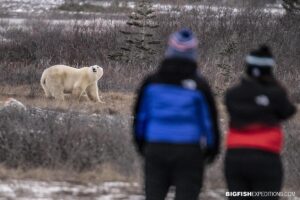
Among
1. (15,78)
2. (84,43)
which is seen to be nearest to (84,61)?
(84,43)

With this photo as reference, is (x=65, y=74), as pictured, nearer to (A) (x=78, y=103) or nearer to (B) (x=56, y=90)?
(B) (x=56, y=90)

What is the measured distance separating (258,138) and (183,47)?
808 mm

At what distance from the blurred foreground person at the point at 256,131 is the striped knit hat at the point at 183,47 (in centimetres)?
41

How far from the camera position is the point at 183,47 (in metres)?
4.64

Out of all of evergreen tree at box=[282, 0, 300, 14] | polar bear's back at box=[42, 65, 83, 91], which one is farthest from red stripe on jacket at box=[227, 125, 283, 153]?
evergreen tree at box=[282, 0, 300, 14]

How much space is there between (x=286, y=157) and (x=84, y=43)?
1543 cm

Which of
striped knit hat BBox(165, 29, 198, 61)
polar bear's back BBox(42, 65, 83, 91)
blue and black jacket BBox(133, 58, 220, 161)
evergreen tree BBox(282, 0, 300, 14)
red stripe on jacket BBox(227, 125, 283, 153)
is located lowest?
polar bear's back BBox(42, 65, 83, 91)

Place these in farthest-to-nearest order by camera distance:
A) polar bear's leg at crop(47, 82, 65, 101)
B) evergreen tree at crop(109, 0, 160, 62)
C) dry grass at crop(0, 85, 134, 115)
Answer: evergreen tree at crop(109, 0, 160, 62)
polar bear's leg at crop(47, 82, 65, 101)
dry grass at crop(0, 85, 134, 115)

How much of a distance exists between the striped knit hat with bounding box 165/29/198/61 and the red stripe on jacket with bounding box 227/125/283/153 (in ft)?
2.04

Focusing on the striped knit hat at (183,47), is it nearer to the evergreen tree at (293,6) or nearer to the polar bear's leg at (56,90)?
the polar bear's leg at (56,90)

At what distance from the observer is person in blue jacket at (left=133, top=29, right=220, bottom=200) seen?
15.1 ft

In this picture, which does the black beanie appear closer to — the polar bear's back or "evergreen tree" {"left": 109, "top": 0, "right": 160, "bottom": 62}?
the polar bear's back

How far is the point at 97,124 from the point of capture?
8.92 metres

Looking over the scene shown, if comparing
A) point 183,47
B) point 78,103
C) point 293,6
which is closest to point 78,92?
point 78,103
